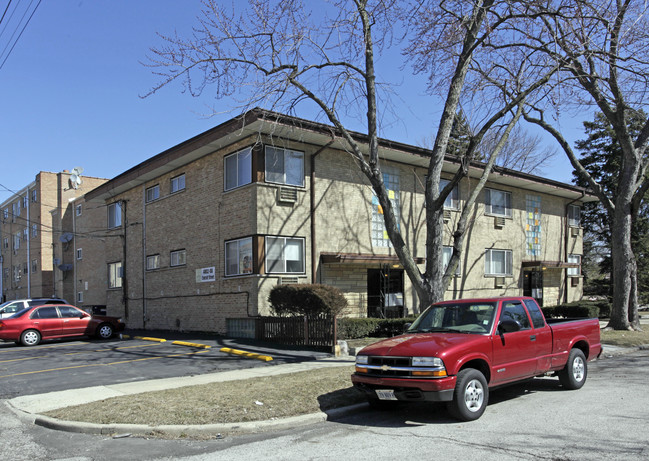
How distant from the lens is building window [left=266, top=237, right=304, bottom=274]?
16.8 m

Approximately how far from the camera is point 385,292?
19797 millimetres

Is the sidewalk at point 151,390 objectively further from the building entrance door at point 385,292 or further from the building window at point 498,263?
the building window at point 498,263

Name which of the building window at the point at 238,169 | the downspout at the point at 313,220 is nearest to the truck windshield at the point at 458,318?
the downspout at the point at 313,220

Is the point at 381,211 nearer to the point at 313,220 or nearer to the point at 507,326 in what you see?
the point at 313,220

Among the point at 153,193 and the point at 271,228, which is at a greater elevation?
the point at 153,193

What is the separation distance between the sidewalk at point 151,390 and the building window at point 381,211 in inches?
297

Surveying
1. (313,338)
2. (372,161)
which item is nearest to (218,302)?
(313,338)

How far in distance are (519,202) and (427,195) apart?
1597 cm

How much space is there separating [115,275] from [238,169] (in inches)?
471

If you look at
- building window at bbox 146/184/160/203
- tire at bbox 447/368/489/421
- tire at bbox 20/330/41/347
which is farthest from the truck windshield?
building window at bbox 146/184/160/203

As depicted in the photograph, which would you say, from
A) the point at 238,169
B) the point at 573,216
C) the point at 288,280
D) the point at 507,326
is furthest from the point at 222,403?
the point at 573,216

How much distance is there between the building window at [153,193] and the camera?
22.9 metres

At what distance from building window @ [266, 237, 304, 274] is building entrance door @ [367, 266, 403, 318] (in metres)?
3.14

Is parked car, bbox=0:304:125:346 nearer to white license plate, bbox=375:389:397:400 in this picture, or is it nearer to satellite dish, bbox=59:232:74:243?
white license plate, bbox=375:389:397:400
